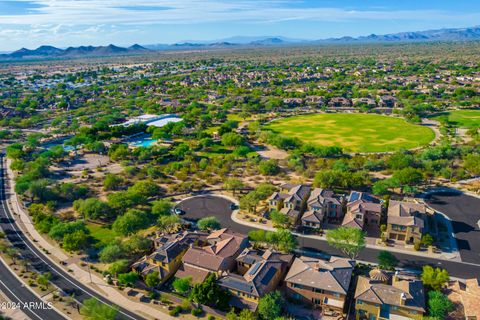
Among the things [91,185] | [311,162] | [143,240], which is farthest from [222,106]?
[143,240]

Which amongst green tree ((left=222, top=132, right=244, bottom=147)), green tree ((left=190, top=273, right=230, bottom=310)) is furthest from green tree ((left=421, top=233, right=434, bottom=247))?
green tree ((left=222, top=132, right=244, bottom=147))

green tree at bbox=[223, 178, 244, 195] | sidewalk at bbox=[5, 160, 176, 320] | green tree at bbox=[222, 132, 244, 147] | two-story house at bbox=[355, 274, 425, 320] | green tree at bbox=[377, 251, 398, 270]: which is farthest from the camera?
green tree at bbox=[222, 132, 244, 147]

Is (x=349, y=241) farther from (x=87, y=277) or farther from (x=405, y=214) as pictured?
(x=87, y=277)

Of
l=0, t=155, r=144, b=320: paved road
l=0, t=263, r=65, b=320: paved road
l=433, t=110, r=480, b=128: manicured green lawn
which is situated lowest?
l=0, t=263, r=65, b=320: paved road

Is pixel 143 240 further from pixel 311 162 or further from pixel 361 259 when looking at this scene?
pixel 311 162

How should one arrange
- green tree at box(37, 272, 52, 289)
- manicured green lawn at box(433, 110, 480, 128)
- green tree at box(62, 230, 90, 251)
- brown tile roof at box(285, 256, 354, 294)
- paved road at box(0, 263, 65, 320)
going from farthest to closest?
manicured green lawn at box(433, 110, 480, 128) < green tree at box(62, 230, 90, 251) < green tree at box(37, 272, 52, 289) < paved road at box(0, 263, 65, 320) < brown tile roof at box(285, 256, 354, 294)

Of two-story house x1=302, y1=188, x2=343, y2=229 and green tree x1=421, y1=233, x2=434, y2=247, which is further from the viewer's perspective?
two-story house x1=302, y1=188, x2=343, y2=229

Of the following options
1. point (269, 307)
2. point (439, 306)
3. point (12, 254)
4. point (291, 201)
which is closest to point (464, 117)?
point (291, 201)

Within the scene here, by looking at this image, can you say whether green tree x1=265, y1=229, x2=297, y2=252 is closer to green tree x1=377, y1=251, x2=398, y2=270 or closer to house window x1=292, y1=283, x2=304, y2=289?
house window x1=292, y1=283, x2=304, y2=289
